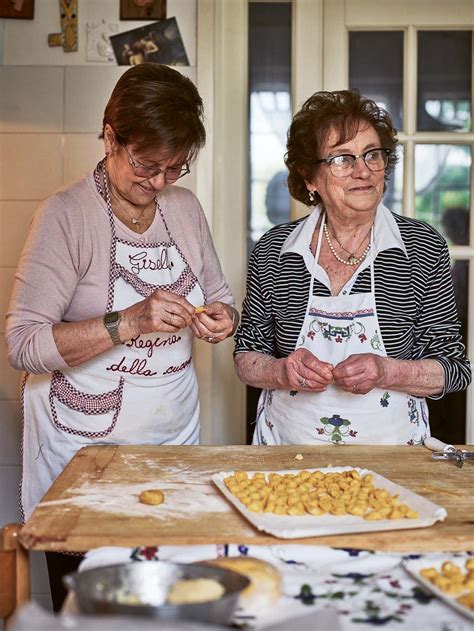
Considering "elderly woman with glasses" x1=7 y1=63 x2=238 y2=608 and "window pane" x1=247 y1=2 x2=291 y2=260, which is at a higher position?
"window pane" x1=247 y1=2 x2=291 y2=260

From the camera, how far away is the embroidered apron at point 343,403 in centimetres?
204

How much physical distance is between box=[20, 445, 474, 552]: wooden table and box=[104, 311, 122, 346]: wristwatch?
0.81 ft

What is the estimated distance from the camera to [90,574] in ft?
3.01

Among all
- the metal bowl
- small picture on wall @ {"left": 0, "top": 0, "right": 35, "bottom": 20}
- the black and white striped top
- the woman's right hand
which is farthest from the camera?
small picture on wall @ {"left": 0, "top": 0, "right": 35, "bottom": 20}

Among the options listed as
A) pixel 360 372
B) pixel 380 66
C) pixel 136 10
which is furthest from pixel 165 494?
pixel 380 66

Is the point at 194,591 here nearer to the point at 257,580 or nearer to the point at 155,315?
the point at 257,580

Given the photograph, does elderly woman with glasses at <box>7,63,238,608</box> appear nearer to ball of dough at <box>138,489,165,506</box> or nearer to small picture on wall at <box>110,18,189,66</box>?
ball of dough at <box>138,489,165,506</box>

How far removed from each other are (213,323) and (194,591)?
44.8 inches

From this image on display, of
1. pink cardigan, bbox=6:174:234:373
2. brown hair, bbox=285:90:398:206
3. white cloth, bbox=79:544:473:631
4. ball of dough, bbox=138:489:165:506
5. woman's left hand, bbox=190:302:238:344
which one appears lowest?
white cloth, bbox=79:544:473:631

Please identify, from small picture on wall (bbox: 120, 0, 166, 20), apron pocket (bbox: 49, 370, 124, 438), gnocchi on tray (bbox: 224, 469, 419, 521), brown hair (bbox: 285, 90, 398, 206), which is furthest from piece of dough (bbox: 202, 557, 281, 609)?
small picture on wall (bbox: 120, 0, 166, 20)

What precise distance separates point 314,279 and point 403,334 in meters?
0.27

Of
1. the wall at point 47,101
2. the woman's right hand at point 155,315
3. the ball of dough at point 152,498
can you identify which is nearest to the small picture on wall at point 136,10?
the wall at point 47,101

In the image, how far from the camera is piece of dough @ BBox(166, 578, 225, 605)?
0.89 metres

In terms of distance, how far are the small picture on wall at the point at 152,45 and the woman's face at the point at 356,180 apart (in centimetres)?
108
